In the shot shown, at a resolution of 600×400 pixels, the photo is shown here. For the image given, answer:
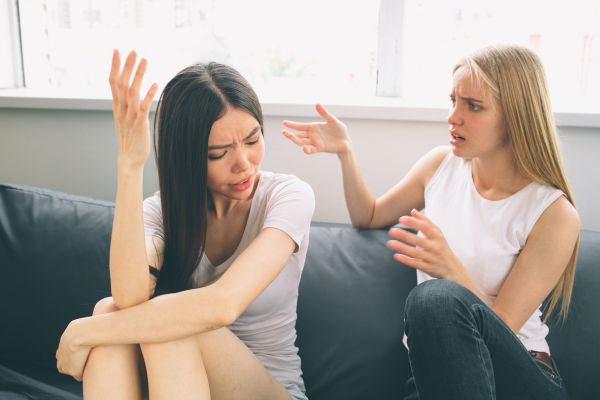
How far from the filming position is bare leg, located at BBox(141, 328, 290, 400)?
46.1 inches

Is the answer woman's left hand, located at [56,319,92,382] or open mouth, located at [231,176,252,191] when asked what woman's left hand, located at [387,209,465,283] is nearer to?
open mouth, located at [231,176,252,191]

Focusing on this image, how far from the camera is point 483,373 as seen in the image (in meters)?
→ 1.14

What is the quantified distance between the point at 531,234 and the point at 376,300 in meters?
0.42

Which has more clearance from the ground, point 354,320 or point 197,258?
point 197,258

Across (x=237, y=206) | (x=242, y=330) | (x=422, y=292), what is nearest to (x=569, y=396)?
(x=422, y=292)

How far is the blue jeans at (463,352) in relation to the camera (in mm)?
1132

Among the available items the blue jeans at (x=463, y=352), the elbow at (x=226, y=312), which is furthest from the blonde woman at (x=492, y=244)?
the elbow at (x=226, y=312)

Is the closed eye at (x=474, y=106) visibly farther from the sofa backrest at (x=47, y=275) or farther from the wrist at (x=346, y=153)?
the sofa backrest at (x=47, y=275)

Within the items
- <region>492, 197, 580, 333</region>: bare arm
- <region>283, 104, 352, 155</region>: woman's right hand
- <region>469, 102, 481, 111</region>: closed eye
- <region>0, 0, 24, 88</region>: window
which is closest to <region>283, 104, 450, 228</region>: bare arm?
<region>283, 104, 352, 155</region>: woman's right hand

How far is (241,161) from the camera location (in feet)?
4.21

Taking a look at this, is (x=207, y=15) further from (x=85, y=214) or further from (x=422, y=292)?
(x=422, y=292)

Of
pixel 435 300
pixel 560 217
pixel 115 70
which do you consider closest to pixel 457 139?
pixel 560 217

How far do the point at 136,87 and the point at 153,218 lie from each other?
383 mm

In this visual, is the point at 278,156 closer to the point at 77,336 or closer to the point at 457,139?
the point at 457,139
